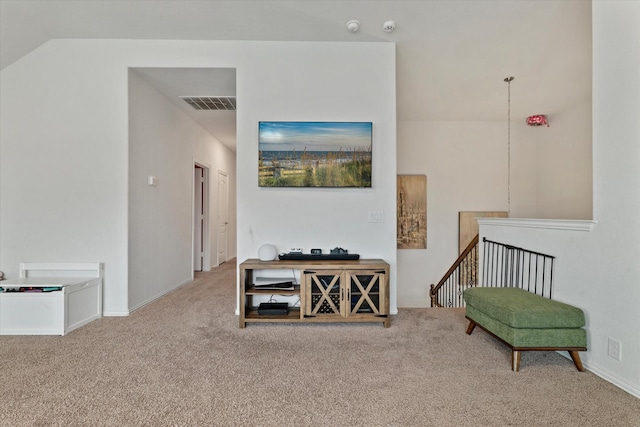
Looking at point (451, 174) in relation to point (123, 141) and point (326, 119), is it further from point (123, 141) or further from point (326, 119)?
point (123, 141)

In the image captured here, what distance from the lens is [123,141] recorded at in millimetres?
3271

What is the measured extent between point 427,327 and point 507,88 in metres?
3.61

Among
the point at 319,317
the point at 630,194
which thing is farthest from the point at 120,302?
the point at 630,194

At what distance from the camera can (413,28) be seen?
3039 millimetres

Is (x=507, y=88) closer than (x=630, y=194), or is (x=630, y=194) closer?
(x=630, y=194)

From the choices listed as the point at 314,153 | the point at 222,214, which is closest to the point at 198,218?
the point at 222,214

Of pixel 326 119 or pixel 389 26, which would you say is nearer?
pixel 389 26

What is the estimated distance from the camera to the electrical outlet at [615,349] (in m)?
1.94

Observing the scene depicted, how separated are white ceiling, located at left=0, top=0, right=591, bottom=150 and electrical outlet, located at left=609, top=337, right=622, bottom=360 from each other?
2.79 metres

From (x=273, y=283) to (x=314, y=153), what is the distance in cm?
141

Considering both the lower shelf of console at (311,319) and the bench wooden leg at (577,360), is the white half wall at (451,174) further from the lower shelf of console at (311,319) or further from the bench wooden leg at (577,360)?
the bench wooden leg at (577,360)

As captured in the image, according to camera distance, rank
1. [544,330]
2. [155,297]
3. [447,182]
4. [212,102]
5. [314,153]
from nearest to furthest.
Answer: [544,330] < [314,153] < [155,297] < [212,102] < [447,182]

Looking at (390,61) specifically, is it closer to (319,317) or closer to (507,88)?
(507,88)

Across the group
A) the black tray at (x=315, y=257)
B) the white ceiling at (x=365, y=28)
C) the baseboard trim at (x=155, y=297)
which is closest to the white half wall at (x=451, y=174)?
the white ceiling at (x=365, y=28)
